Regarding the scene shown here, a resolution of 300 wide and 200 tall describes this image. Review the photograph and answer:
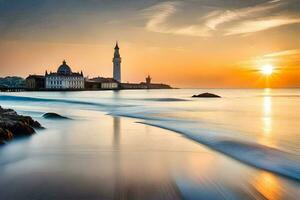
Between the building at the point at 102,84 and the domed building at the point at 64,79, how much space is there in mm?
9926

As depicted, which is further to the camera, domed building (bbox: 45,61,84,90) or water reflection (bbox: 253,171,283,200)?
domed building (bbox: 45,61,84,90)

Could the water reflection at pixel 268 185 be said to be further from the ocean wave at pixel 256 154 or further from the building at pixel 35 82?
the building at pixel 35 82

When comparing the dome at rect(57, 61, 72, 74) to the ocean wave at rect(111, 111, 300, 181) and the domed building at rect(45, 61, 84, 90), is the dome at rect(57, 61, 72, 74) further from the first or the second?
the ocean wave at rect(111, 111, 300, 181)

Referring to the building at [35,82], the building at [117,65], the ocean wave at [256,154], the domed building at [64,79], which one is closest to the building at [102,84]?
the building at [117,65]

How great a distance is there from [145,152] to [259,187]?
13.4 feet

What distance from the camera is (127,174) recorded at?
713 cm

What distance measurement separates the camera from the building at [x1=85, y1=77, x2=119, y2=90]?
164875 mm

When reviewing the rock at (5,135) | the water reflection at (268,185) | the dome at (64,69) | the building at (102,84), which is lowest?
the water reflection at (268,185)

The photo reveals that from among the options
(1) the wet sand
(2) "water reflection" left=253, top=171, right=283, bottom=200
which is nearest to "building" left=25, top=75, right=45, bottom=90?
(1) the wet sand

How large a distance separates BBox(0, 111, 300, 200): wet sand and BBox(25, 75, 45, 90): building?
5483 inches

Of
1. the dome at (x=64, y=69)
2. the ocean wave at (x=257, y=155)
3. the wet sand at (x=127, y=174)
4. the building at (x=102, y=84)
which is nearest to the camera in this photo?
the wet sand at (x=127, y=174)

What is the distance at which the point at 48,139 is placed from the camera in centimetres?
1185

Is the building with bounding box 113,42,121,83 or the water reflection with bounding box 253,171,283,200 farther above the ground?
the building with bounding box 113,42,121,83

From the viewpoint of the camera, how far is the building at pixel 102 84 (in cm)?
16488
